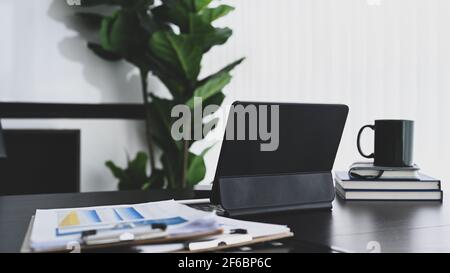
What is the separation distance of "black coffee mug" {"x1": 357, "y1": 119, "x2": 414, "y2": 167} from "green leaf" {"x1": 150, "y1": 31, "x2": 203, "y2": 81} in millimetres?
1396

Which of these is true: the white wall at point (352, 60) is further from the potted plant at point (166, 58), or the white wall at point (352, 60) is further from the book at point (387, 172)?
the book at point (387, 172)

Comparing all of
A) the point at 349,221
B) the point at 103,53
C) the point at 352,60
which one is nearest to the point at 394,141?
the point at 349,221

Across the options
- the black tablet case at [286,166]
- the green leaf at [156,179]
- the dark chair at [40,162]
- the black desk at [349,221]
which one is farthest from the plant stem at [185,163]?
the black tablet case at [286,166]

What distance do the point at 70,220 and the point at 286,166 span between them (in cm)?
36

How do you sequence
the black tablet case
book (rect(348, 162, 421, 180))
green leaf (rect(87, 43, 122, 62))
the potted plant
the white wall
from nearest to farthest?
the black tablet case < book (rect(348, 162, 421, 180)) < the potted plant < green leaf (rect(87, 43, 122, 62)) < the white wall

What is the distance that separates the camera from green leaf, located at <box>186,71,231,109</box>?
245cm

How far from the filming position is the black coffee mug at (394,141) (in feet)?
3.58

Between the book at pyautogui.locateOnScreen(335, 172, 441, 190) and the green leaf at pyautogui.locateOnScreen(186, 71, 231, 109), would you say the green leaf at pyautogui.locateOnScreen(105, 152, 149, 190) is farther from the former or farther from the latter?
the book at pyautogui.locateOnScreen(335, 172, 441, 190)

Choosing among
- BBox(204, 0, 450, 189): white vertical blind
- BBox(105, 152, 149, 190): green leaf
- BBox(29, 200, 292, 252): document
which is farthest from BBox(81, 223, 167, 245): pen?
BBox(204, 0, 450, 189): white vertical blind

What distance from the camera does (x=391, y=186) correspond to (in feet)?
3.58

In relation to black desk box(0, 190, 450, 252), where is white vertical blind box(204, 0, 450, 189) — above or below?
above

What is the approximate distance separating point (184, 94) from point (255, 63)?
60 centimetres

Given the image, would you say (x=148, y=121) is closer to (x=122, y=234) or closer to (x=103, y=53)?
(x=103, y=53)
